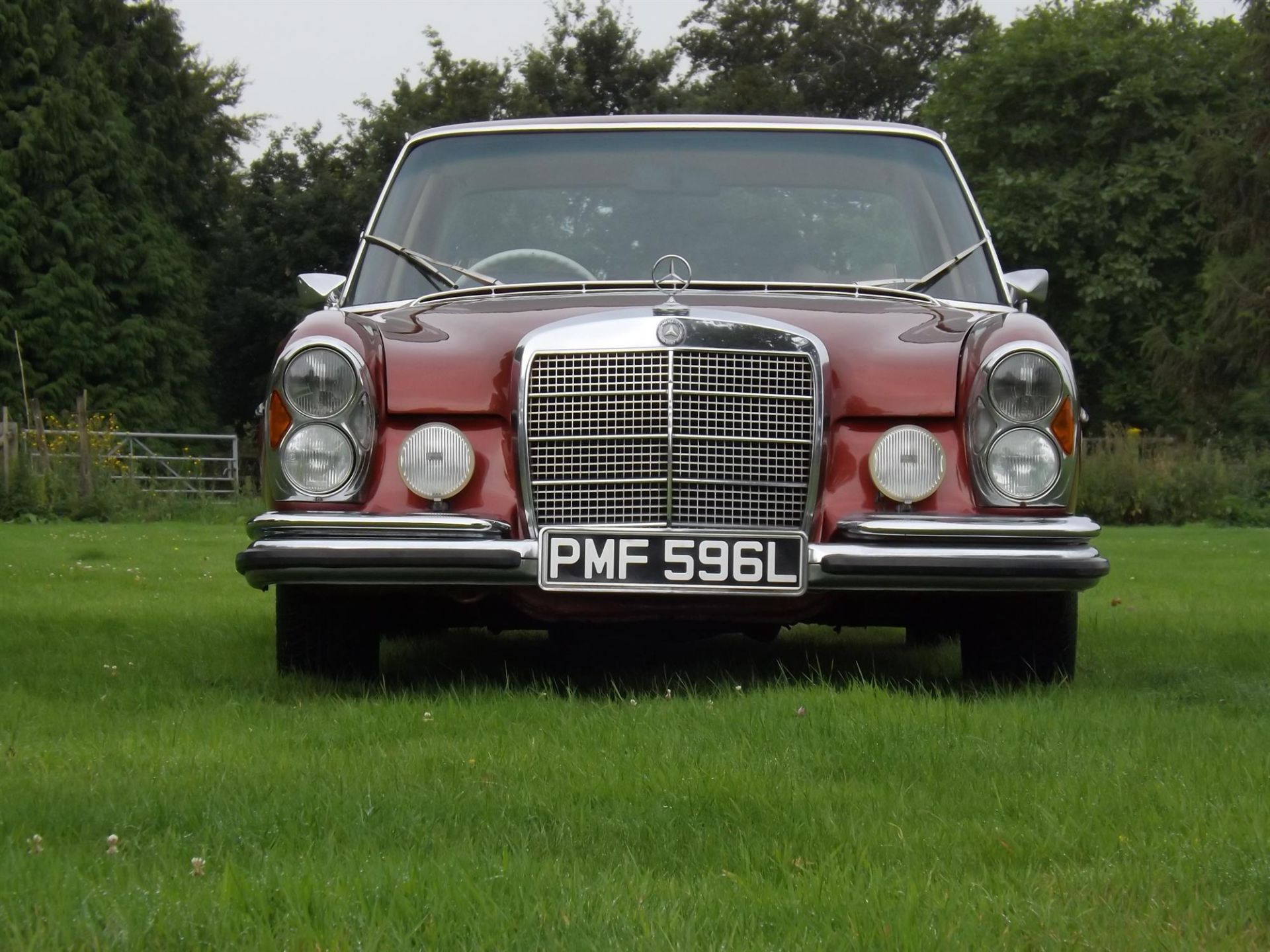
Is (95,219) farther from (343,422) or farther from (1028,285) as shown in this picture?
(343,422)

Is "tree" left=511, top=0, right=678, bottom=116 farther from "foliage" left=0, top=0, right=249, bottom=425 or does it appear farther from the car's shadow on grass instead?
Answer: the car's shadow on grass

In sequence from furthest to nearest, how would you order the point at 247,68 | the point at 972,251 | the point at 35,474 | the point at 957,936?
1. the point at 247,68
2. the point at 35,474
3. the point at 972,251
4. the point at 957,936

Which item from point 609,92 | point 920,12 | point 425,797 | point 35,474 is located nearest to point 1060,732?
point 425,797

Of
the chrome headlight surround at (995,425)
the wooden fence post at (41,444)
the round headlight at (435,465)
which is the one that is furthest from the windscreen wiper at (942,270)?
the wooden fence post at (41,444)

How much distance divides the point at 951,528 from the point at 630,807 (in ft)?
5.29

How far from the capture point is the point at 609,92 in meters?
43.3

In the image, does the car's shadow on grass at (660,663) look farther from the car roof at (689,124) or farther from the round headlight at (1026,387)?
the car roof at (689,124)

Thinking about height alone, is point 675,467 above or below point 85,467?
above

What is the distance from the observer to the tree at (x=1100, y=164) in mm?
41062

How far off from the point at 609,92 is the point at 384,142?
5.95 metres

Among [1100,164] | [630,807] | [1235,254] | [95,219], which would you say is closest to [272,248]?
[95,219]

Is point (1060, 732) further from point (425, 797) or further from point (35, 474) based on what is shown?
point (35, 474)

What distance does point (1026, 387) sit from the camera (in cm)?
460

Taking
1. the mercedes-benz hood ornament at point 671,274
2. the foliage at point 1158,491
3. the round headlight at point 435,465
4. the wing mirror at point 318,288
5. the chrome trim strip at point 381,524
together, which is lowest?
the foliage at point 1158,491
